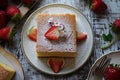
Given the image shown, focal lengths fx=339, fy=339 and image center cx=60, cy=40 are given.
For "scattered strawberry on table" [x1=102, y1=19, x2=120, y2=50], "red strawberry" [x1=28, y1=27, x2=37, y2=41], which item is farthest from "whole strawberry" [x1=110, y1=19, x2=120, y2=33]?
"red strawberry" [x1=28, y1=27, x2=37, y2=41]

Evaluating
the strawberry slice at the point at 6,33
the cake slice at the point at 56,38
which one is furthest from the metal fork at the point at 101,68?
the strawberry slice at the point at 6,33

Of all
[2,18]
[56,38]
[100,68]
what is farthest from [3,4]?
[100,68]

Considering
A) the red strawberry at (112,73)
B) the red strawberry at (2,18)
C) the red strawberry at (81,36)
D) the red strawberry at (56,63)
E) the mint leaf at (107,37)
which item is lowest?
the red strawberry at (112,73)

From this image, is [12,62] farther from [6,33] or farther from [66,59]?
[66,59]

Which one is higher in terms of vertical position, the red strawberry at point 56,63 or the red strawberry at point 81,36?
the red strawberry at point 81,36

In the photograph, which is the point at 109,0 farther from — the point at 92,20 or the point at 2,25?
the point at 2,25

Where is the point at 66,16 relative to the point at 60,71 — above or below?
above

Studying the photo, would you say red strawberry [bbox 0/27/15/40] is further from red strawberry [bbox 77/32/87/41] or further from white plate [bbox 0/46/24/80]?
red strawberry [bbox 77/32/87/41]

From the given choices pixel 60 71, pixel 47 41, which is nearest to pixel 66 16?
pixel 47 41

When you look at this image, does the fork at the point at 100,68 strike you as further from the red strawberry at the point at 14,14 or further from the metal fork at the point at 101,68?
the red strawberry at the point at 14,14
